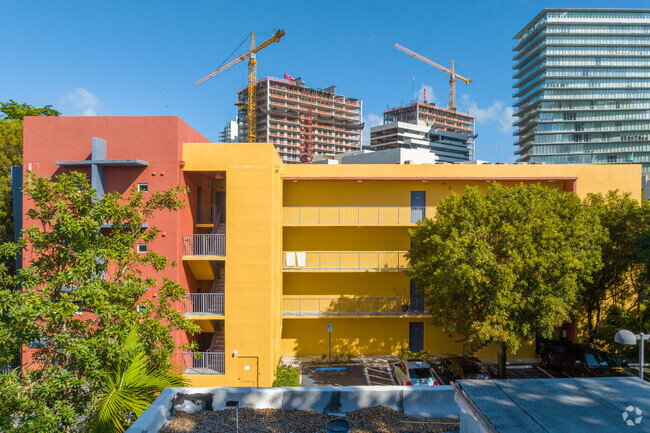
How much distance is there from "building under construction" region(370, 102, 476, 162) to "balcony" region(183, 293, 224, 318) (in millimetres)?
127087

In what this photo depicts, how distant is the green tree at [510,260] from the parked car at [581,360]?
10.1 feet

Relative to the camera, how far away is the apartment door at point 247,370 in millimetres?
17331

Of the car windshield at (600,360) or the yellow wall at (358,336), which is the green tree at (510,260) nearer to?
the car windshield at (600,360)

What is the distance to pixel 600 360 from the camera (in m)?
18.2

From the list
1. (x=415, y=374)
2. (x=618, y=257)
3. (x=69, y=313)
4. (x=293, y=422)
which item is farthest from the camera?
(x=618, y=257)

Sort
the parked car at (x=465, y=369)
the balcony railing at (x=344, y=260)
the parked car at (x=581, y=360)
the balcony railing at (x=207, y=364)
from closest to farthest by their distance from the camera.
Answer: the balcony railing at (x=207, y=364)
the parked car at (x=465, y=369)
the parked car at (x=581, y=360)
the balcony railing at (x=344, y=260)

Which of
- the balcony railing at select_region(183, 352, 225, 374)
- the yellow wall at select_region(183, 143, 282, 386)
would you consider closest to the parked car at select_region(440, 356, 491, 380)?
the yellow wall at select_region(183, 143, 282, 386)

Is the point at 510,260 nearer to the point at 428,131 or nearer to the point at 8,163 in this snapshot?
the point at 8,163

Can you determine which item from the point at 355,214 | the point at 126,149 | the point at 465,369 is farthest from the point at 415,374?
the point at 126,149

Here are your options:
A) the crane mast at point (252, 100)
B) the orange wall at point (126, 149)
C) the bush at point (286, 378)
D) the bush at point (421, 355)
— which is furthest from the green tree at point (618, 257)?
the crane mast at point (252, 100)

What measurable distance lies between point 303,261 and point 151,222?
798cm

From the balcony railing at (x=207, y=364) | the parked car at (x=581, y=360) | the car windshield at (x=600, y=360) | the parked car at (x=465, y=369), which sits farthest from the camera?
the car windshield at (x=600, y=360)

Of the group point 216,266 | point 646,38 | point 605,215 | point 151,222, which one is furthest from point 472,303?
point 646,38

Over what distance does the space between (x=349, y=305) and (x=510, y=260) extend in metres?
8.92
